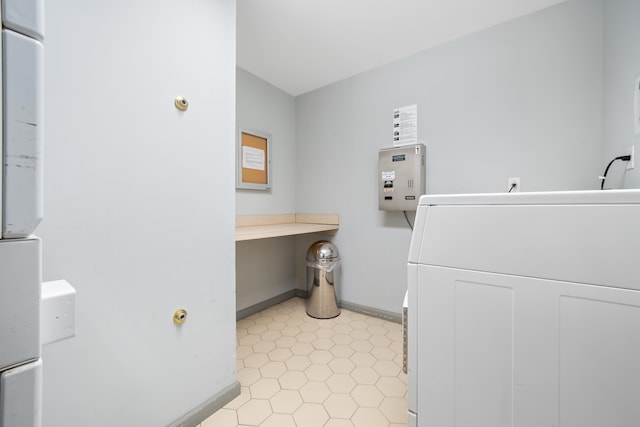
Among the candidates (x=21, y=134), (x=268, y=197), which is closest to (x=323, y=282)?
(x=268, y=197)

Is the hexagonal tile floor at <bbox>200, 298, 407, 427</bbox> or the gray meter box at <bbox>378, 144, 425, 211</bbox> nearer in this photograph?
the hexagonal tile floor at <bbox>200, 298, 407, 427</bbox>

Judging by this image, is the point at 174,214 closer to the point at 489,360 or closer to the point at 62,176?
the point at 62,176

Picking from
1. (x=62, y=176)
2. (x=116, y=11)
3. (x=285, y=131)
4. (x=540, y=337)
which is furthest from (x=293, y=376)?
(x=285, y=131)

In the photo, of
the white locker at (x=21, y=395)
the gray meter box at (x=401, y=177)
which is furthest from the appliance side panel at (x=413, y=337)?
the gray meter box at (x=401, y=177)

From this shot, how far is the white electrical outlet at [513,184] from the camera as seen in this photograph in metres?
1.62

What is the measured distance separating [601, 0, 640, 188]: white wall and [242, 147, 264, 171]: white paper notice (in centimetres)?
231

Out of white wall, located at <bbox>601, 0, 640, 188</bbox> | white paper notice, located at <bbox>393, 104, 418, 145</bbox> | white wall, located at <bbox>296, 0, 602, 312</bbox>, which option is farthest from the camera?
white paper notice, located at <bbox>393, 104, 418, 145</bbox>

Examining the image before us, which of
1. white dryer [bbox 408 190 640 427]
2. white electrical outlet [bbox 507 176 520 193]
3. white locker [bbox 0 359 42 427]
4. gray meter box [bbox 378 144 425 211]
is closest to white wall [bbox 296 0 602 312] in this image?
white electrical outlet [bbox 507 176 520 193]

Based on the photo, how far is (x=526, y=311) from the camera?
0.64 metres

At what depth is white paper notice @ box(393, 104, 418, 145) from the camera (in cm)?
198

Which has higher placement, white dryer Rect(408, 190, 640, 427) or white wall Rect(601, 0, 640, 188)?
white wall Rect(601, 0, 640, 188)

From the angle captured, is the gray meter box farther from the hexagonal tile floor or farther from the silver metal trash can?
the hexagonal tile floor

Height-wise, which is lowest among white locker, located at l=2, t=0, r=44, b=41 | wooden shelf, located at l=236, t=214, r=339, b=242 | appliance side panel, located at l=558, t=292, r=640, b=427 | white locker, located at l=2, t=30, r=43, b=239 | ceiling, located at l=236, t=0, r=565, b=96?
appliance side panel, located at l=558, t=292, r=640, b=427

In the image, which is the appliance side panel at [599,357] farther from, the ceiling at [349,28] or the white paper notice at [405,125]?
the ceiling at [349,28]
